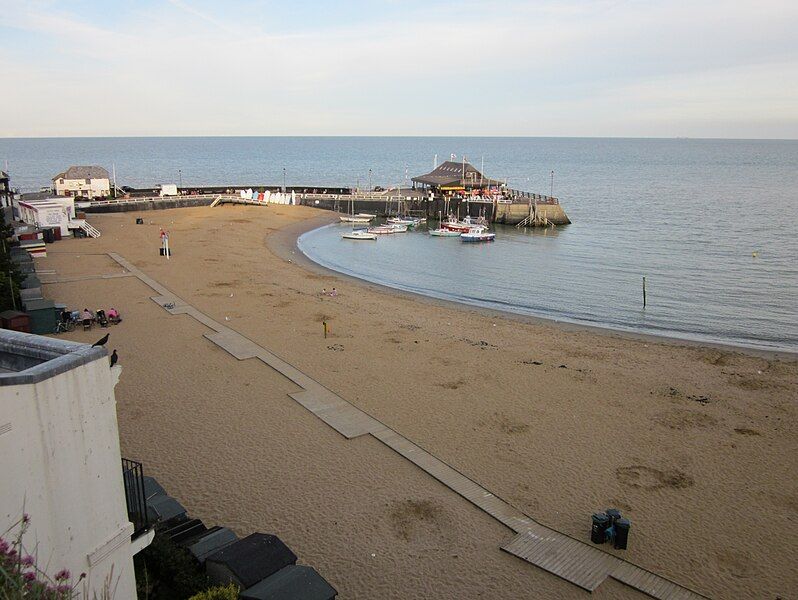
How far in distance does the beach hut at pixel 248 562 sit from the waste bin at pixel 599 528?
5444 millimetres

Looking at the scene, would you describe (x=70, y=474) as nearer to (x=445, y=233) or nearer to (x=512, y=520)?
(x=512, y=520)

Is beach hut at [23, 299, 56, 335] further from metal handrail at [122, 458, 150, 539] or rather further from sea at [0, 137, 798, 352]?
sea at [0, 137, 798, 352]

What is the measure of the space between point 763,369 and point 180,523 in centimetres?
2013

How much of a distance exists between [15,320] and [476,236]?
138ft

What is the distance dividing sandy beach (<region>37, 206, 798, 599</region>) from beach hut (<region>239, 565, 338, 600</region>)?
1.72 m

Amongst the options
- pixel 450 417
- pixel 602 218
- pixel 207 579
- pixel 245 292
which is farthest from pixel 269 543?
pixel 602 218

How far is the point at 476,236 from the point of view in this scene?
188ft

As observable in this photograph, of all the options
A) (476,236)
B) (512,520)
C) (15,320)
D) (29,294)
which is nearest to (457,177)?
(476,236)

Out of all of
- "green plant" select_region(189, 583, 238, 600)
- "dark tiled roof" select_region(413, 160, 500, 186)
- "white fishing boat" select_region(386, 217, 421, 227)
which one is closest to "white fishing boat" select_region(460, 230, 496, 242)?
"white fishing boat" select_region(386, 217, 421, 227)

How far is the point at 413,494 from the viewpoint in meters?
12.5

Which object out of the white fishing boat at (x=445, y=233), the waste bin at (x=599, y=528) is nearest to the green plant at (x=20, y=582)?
the waste bin at (x=599, y=528)

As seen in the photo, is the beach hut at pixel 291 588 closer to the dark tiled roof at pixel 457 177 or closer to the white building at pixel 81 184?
the white building at pixel 81 184

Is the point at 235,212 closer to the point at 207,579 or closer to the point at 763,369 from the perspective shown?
the point at 763,369

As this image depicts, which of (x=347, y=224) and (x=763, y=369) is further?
(x=347, y=224)
